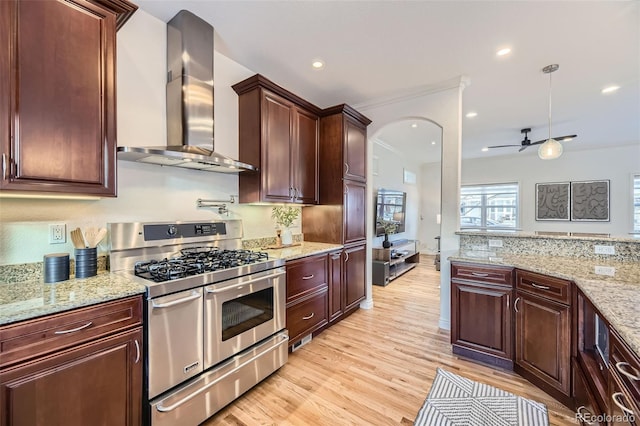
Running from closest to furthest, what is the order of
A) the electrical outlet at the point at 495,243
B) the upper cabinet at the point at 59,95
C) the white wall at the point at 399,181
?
1. the upper cabinet at the point at 59,95
2. the electrical outlet at the point at 495,243
3. the white wall at the point at 399,181

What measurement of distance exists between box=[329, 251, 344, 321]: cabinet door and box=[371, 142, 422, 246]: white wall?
2561 mm

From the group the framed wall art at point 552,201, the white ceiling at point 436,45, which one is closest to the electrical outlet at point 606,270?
the white ceiling at point 436,45

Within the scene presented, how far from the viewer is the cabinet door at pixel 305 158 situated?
3016 millimetres

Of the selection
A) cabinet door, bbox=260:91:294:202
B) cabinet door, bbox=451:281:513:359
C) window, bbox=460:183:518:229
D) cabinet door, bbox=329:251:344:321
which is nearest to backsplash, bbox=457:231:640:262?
cabinet door, bbox=451:281:513:359

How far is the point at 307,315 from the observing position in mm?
2631

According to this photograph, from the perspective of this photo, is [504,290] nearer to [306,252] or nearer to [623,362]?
[623,362]

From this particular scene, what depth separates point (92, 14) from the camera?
1.54 m

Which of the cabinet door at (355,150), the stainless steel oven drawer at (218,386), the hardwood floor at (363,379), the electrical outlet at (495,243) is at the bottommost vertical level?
the hardwood floor at (363,379)

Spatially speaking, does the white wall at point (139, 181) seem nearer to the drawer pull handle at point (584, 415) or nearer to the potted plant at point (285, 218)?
the potted plant at point (285, 218)

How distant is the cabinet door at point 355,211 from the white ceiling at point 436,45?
4.05 ft

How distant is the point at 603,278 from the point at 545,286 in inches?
12.2

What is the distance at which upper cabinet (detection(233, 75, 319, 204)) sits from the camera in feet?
8.52

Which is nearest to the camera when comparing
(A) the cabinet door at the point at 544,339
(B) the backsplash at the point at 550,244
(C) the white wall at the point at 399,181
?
(A) the cabinet door at the point at 544,339

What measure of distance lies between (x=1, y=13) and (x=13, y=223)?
42.2 inches
